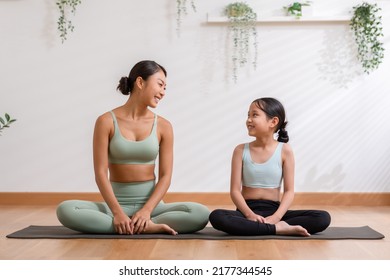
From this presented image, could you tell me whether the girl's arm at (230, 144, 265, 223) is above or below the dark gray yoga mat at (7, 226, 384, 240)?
above

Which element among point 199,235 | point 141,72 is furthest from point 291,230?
point 141,72

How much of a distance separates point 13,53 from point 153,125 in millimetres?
2124

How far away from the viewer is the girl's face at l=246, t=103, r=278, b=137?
3.59m

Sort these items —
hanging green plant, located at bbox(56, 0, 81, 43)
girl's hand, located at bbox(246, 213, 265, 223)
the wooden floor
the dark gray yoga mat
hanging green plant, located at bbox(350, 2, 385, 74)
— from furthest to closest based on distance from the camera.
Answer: hanging green plant, located at bbox(56, 0, 81, 43) < hanging green plant, located at bbox(350, 2, 385, 74) < girl's hand, located at bbox(246, 213, 265, 223) < the dark gray yoga mat < the wooden floor

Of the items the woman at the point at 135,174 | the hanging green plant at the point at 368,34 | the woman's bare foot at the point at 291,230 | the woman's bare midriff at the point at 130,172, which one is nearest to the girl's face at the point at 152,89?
the woman at the point at 135,174

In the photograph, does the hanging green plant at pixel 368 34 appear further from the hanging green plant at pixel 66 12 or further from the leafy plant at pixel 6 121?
the leafy plant at pixel 6 121

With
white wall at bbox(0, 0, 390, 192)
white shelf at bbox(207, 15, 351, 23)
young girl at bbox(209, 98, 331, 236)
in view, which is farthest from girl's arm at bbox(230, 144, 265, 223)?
white shelf at bbox(207, 15, 351, 23)

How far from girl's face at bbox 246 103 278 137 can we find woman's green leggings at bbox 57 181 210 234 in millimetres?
485

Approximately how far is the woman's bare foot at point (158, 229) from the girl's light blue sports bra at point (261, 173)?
48 cm

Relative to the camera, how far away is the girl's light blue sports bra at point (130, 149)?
350 cm

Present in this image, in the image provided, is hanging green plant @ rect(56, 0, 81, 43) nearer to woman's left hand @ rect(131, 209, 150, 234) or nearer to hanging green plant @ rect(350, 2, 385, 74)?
hanging green plant @ rect(350, 2, 385, 74)

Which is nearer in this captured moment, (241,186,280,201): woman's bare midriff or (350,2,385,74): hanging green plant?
(241,186,280,201): woman's bare midriff
